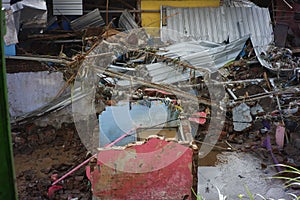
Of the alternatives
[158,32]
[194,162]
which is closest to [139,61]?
[158,32]

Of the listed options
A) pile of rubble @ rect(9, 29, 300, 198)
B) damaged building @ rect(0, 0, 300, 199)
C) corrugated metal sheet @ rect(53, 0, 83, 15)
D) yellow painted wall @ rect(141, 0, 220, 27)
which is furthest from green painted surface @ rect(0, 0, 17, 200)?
yellow painted wall @ rect(141, 0, 220, 27)

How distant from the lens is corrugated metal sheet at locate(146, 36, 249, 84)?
26.5 feet

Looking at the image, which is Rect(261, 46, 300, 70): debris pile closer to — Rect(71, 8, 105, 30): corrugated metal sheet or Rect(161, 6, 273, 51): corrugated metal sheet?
Rect(161, 6, 273, 51): corrugated metal sheet

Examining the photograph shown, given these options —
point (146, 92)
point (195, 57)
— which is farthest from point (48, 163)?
point (195, 57)

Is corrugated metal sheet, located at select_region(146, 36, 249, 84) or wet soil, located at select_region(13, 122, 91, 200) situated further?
corrugated metal sheet, located at select_region(146, 36, 249, 84)

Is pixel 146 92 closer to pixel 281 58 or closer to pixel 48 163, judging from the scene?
pixel 48 163

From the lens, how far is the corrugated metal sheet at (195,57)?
8070mm

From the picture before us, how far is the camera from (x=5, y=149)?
2.86 feet

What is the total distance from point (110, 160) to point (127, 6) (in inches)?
297

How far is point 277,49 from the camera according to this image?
9.67 m

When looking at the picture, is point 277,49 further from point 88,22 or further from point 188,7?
point 88,22

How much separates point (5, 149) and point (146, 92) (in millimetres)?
6087

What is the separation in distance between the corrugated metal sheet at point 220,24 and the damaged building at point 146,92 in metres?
0.03

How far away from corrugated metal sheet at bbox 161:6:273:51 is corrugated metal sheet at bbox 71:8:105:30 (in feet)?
5.24
